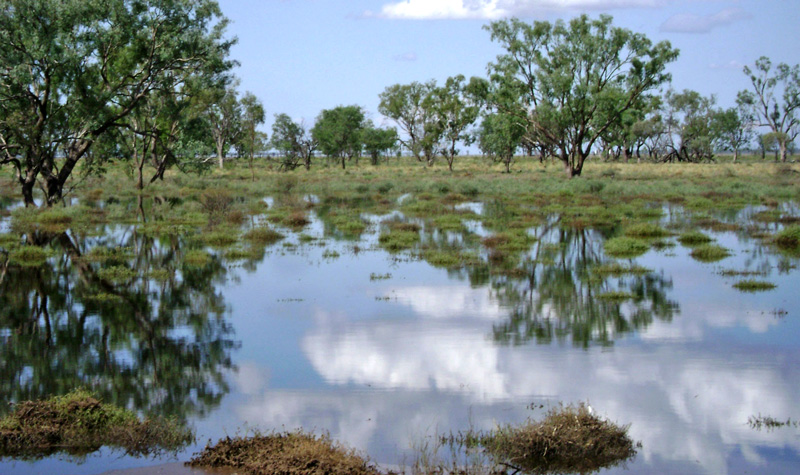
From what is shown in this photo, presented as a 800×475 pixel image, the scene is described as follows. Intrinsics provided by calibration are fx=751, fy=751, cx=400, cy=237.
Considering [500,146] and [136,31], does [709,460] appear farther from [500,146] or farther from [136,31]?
[500,146]

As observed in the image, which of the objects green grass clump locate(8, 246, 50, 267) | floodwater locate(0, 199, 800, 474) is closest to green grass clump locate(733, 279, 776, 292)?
floodwater locate(0, 199, 800, 474)

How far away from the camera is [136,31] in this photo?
102 ft

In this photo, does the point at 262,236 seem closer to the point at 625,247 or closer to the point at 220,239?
the point at 220,239

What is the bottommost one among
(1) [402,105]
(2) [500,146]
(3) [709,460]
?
(3) [709,460]

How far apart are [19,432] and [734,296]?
13.7m

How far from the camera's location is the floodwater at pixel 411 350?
848cm

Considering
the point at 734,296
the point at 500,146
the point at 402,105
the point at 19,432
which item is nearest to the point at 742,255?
the point at 734,296

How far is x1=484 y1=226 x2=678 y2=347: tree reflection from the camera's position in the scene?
1273 cm

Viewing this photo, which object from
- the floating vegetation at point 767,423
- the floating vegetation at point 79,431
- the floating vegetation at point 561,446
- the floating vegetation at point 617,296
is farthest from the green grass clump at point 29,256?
the floating vegetation at point 767,423

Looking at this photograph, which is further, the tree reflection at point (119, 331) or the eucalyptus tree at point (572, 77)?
the eucalyptus tree at point (572, 77)

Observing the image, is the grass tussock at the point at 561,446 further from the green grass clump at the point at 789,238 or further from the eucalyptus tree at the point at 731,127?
the eucalyptus tree at the point at 731,127

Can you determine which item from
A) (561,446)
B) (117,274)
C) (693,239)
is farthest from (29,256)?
(693,239)

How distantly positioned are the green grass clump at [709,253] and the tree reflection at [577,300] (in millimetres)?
2723

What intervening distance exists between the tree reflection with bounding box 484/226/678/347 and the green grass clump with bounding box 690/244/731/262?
2.72 meters
